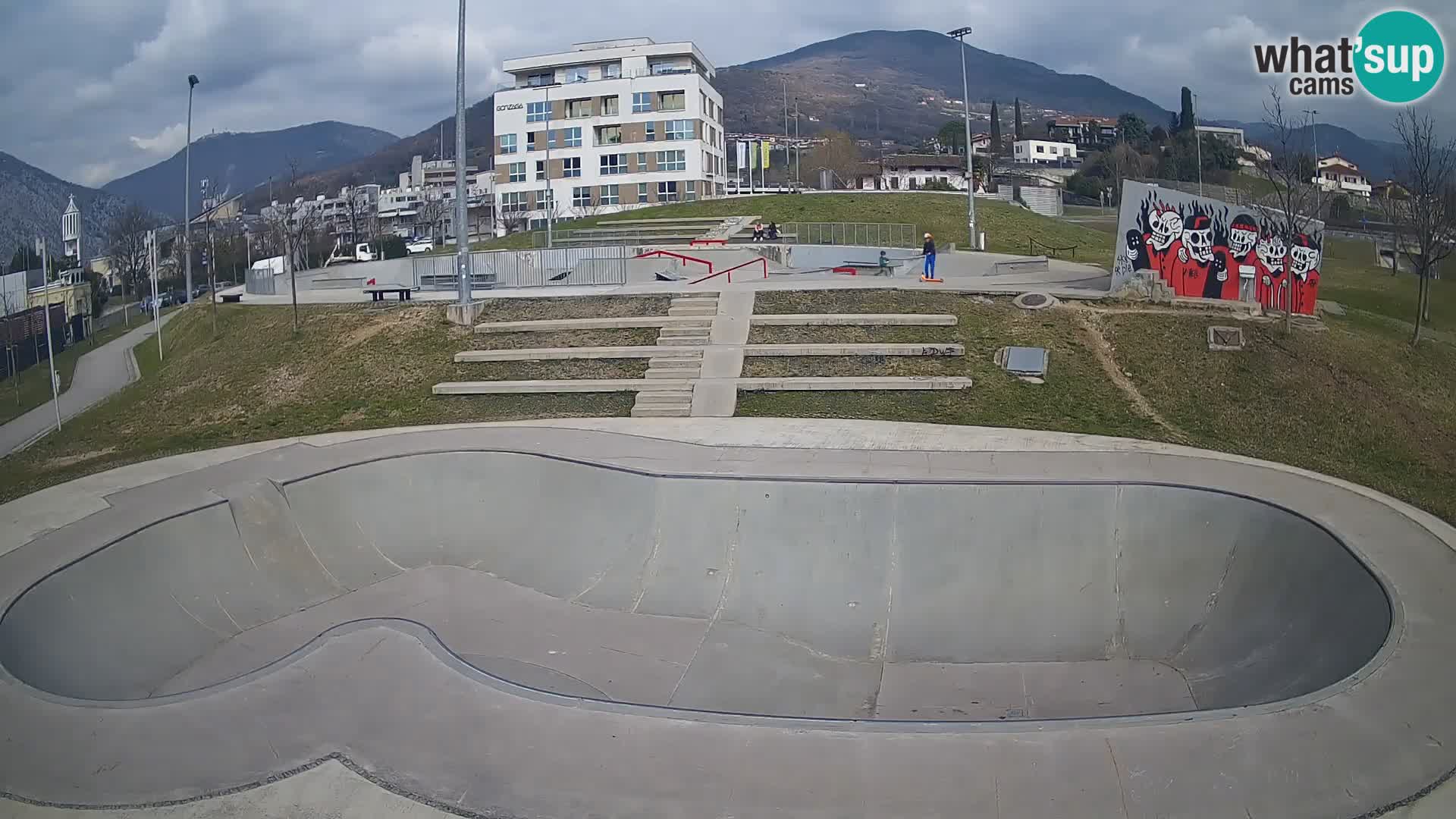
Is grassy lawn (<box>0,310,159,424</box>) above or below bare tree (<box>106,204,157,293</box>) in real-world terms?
below

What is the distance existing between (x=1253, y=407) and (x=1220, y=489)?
6845 mm

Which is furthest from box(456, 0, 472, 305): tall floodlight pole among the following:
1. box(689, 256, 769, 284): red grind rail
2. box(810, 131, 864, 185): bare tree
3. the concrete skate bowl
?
box(810, 131, 864, 185): bare tree

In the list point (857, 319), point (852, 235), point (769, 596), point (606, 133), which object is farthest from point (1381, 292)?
point (606, 133)

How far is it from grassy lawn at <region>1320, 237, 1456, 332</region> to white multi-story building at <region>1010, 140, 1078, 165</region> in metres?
113

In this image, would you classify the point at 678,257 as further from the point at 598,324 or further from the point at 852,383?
the point at 852,383

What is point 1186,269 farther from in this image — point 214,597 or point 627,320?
point 214,597

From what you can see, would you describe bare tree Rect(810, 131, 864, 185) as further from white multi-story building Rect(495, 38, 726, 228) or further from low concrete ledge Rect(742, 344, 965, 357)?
low concrete ledge Rect(742, 344, 965, 357)

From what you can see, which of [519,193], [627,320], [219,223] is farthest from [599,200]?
[627,320]

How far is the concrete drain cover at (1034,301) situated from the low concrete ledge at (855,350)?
10.3ft

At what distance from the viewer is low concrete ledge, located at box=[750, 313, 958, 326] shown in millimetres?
25766

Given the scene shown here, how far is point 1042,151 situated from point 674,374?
144 meters

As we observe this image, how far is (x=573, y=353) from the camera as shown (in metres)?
25.6

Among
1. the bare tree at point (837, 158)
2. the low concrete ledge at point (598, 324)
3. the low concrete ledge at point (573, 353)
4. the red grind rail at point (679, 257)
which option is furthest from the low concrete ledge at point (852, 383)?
the bare tree at point (837, 158)

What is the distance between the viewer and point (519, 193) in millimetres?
71688
